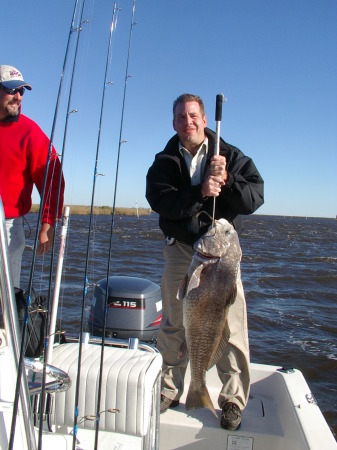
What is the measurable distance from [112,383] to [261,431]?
1.63m

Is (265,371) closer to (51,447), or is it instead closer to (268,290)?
(51,447)

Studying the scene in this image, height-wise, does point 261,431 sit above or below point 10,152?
below

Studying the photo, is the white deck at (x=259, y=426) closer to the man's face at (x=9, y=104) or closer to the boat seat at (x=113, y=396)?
the boat seat at (x=113, y=396)

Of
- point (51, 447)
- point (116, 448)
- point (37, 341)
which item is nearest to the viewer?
point (51, 447)

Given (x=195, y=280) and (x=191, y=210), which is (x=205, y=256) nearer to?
(x=195, y=280)

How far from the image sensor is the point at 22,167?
340cm

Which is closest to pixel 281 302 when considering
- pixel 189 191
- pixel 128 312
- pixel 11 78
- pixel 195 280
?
pixel 128 312

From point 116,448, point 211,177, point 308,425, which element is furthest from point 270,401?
point 211,177

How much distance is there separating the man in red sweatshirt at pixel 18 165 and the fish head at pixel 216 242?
1.15 m

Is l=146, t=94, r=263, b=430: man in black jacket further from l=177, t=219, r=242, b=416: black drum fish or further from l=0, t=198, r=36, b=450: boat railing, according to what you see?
l=0, t=198, r=36, b=450: boat railing

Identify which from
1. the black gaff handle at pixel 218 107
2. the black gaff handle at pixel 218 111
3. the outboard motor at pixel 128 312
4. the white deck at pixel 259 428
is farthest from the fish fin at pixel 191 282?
the outboard motor at pixel 128 312

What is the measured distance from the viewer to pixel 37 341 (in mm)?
2727

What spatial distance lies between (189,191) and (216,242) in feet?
1.58

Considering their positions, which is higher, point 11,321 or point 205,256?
point 205,256
